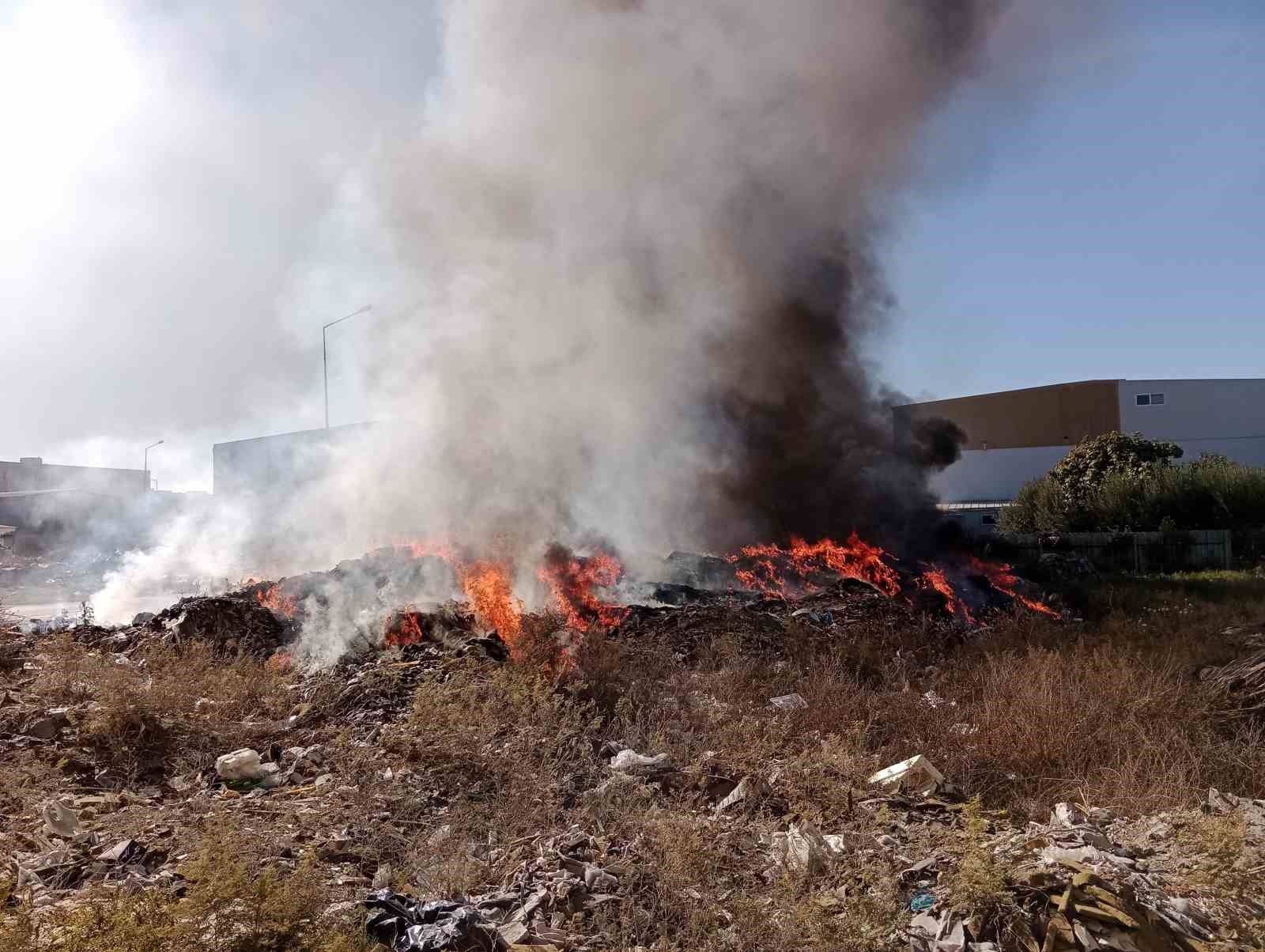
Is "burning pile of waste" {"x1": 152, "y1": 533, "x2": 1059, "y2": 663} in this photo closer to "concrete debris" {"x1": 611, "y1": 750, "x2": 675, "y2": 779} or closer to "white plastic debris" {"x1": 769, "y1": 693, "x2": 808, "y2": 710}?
"white plastic debris" {"x1": 769, "y1": 693, "x2": 808, "y2": 710}

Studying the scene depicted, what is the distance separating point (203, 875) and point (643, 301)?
1547 cm

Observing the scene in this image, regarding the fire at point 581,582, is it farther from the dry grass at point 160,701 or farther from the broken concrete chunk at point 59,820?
the broken concrete chunk at point 59,820

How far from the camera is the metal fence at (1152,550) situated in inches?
786

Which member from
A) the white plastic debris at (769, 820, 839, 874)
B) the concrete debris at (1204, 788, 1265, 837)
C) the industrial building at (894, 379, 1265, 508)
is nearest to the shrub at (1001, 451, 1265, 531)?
the industrial building at (894, 379, 1265, 508)

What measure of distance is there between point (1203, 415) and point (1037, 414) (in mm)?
5588

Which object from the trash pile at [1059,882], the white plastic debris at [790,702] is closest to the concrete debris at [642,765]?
the trash pile at [1059,882]

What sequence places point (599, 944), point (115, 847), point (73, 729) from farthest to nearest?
point (73, 729) → point (115, 847) → point (599, 944)

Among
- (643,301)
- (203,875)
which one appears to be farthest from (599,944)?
(643,301)

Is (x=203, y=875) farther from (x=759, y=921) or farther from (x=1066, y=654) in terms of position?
(x=1066, y=654)

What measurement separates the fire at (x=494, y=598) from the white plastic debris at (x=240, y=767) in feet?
9.80

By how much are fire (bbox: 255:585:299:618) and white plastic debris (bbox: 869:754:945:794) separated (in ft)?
29.0

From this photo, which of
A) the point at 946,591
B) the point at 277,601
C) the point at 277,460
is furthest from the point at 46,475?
the point at 946,591

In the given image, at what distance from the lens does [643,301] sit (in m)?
17.9

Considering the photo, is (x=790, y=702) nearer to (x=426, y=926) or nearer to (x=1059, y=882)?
(x=1059, y=882)
